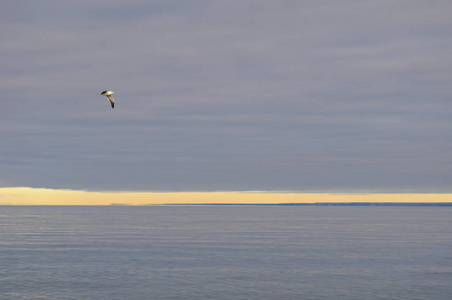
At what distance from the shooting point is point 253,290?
45.6 m

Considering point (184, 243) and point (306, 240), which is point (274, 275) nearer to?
point (184, 243)

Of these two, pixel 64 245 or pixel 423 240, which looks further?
pixel 423 240

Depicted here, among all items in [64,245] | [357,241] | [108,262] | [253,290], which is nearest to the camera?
[253,290]

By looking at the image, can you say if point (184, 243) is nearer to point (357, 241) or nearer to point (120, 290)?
point (357, 241)

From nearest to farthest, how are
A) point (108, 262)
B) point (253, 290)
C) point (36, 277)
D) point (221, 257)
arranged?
1. point (253, 290)
2. point (36, 277)
3. point (108, 262)
4. point (221, 257)

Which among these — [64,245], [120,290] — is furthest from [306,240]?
[120,290]

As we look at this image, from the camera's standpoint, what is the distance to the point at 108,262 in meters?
62.8

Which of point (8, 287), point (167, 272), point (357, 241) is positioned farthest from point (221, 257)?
point (357, 241)

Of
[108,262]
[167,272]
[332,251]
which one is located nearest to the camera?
[167,272]

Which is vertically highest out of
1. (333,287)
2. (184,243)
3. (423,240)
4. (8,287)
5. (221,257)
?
(423,240)

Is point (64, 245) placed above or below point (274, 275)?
above

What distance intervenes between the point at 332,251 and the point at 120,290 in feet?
122

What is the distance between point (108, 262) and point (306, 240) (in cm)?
4111

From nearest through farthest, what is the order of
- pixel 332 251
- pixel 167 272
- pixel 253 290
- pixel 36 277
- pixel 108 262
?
pixel 253 290 → pixel 36 277 → pixel 167 272 → pixel 108 262 → pixel 332 251
